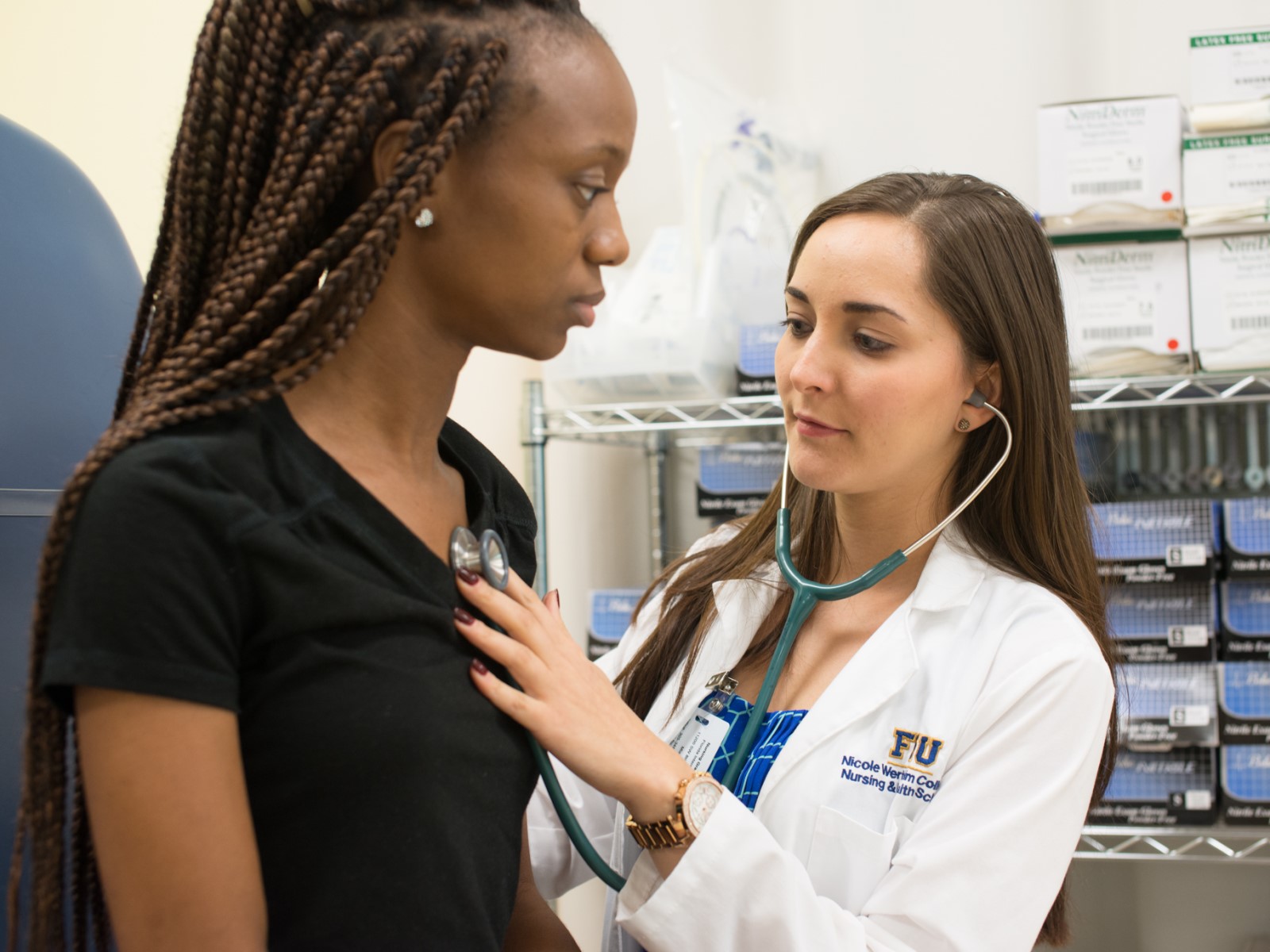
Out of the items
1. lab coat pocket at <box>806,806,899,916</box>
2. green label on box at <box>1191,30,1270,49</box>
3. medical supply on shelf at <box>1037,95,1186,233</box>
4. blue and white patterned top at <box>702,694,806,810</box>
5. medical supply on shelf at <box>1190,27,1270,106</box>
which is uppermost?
green label on box at <box>1191,30,1270,49</box>

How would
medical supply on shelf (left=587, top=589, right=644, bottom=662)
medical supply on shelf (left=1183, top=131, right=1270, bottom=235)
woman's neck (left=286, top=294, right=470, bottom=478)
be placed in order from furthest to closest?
medical supply on shelf (left=587, top=589, right=644, bottom=662), medical supply on shelf (left=1183, top=131, right=1270, bottom=235), woman's neck (left=286, top=294, right=470, bottom=478)

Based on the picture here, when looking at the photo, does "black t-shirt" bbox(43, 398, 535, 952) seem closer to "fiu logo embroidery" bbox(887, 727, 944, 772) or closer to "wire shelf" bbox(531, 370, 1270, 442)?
"fiu logo embroidery" bbox(887, 727, 944, 772)

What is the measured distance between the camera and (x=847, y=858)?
98 cm

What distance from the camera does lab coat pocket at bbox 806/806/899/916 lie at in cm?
97

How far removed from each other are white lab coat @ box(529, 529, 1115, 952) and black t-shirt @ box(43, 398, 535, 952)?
0.27m

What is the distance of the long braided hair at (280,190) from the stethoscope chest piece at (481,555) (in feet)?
0.48

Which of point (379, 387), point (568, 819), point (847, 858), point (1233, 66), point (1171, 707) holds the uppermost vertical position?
point (1233, 66)

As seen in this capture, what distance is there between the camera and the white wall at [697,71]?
6.57ft

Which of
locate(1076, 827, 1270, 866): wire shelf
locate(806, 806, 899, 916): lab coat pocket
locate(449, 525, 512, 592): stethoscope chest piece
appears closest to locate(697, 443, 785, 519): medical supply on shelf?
locate(1076, 827, 1270, 866): wire shelf

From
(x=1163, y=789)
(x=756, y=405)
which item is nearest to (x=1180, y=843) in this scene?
(x=1163, y=789)

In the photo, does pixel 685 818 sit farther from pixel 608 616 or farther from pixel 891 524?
pixel 608 616

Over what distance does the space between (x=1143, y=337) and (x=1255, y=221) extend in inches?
8.3

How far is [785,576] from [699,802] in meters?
0.27

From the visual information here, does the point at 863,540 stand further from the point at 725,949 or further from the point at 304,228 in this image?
the point at 304,228
